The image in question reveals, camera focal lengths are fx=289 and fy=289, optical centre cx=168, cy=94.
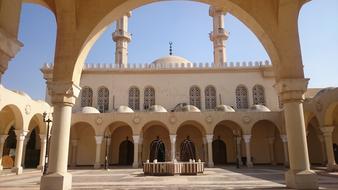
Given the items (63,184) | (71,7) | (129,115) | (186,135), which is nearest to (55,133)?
(63,184)

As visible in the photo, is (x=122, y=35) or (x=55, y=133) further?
(x=122, y=35)

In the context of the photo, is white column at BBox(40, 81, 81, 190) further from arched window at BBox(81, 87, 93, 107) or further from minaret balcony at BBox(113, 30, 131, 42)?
minaret balcony at BBox(113, 30, 131, 42)

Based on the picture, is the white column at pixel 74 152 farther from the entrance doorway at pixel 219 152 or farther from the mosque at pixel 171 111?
the entrance doorway at pixel 219 152

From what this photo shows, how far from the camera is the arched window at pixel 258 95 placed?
27125mm

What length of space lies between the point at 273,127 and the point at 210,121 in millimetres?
6518

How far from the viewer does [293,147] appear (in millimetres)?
7492

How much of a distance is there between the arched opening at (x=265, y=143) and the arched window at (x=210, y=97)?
4.27 metres

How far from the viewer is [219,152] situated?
26906mm

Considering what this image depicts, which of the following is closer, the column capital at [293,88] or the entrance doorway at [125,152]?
the column capital at [293,88]

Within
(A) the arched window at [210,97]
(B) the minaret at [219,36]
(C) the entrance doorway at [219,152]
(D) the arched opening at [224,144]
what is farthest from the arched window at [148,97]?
(B) the minaret at [219,36]

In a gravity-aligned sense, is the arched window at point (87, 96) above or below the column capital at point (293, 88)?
above

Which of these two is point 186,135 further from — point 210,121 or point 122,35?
point 122,35

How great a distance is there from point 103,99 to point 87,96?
1542mm

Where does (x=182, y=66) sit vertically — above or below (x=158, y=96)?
above
